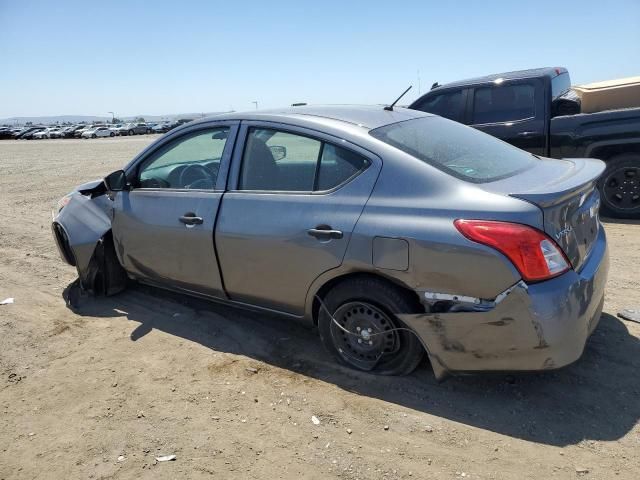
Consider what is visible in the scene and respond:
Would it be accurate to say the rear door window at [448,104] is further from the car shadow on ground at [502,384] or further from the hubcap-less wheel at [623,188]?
the car shadow on ground at [502,384]

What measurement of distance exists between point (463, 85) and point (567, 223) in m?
5.35

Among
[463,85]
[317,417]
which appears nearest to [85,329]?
[317,417]

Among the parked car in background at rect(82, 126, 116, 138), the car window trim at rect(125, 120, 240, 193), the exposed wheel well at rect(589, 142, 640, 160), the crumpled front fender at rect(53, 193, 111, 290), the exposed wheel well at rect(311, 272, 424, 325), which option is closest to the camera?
the exposed wheel well at rect(311, 272, 424, 325)

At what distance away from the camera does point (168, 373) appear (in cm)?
342

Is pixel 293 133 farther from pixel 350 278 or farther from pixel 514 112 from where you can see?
pixel 514 112

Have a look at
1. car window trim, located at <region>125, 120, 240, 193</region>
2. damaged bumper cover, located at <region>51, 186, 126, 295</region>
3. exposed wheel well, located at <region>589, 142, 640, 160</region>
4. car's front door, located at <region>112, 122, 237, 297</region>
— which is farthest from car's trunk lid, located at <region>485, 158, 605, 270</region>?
exposed wheel well, located at <region>589, 142, 640, 160</region>

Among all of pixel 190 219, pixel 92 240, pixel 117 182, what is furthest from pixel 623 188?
pixel 92 240

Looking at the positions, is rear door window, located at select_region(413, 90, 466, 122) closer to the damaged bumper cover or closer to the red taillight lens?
the damaged bumper cover

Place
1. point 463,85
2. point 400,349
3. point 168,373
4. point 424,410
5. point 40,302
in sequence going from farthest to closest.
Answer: point 463,85 → point 40,302 → point 168,373 → point 400,349 → point 424,410

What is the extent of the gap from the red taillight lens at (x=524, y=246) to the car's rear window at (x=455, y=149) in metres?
0.40

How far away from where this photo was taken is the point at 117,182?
4.23 m

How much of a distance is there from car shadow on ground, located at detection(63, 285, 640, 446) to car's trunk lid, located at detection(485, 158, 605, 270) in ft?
2.47

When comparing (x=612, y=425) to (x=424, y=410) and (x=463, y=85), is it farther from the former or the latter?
(x=463, y=85)

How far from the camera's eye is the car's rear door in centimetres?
687
